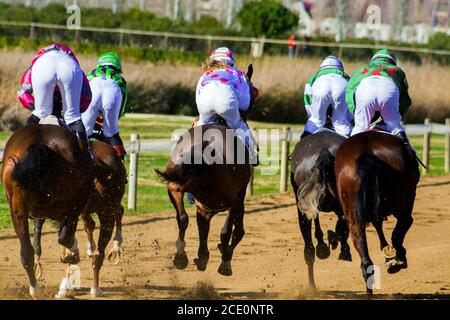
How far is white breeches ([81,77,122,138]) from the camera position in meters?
11.4

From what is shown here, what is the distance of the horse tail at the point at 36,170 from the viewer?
8930mm

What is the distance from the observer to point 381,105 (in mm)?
10609

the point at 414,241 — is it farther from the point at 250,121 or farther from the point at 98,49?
the point at 98,49

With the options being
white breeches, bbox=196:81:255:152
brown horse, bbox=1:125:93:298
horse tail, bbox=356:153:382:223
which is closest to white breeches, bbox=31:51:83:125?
brown horse, bbox=1:125:93:298

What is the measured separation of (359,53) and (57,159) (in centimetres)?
3376

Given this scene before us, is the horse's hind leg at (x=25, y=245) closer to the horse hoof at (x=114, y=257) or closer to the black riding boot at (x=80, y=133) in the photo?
the black riding boot at (x=80, y=133)

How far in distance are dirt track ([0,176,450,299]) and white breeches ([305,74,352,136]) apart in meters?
1.62

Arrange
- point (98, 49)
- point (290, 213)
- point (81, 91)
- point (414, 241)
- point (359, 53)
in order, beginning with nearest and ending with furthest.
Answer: point (81, 91) → point (414, 241) → point (290, 213) → point (98, 49) → point (359, 53)

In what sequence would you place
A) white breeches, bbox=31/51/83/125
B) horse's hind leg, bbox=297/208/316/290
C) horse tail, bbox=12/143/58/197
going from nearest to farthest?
horse tail, bbox=12/143/58/197, white breeches, bbox=31/51/83/125, horse's hind leg, bbox=297/208/316/290

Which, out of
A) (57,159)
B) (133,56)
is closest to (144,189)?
(57,159)

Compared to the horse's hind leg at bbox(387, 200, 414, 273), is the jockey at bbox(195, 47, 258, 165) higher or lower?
higher

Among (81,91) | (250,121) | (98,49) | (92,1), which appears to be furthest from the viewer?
(92,1)

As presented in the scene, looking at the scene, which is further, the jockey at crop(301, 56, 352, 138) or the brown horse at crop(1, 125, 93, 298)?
the jockey at crop(301, 56, 352, 138)

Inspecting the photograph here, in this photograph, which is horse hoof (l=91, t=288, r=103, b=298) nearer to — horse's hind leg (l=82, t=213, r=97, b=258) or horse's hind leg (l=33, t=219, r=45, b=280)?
horse's hind leg (l=33, t=219, r=45, b=280)
